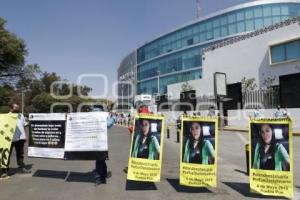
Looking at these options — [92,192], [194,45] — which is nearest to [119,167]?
[92,192]

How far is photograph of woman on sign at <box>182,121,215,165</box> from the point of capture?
747cm

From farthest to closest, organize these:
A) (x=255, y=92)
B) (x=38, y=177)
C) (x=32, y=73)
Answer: (x=32, y=73) → (x=255, y=92) → (x=38, y=177)

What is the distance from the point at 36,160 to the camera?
12117 millimetres

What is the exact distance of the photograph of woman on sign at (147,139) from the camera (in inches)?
302

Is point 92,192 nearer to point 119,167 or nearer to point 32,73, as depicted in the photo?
point 119,167

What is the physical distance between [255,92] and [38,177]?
73.6 feet

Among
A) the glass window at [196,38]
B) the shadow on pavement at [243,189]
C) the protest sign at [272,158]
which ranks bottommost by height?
the shadow on pavement at [243,189]

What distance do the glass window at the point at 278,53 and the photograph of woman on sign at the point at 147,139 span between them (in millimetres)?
23831

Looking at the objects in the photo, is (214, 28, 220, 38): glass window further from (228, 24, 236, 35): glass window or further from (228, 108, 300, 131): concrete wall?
(228, 108, 300, 131): concrete wall

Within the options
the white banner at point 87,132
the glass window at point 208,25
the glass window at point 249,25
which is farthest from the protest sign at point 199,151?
the glass window at point 208,25

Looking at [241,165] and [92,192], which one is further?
[241,165]

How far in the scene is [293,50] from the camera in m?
28.0

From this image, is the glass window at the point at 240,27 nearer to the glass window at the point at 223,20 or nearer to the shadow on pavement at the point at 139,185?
the glass window at the point at 223,20

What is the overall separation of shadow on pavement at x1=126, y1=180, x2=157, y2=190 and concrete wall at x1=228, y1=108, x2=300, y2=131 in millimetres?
19505
